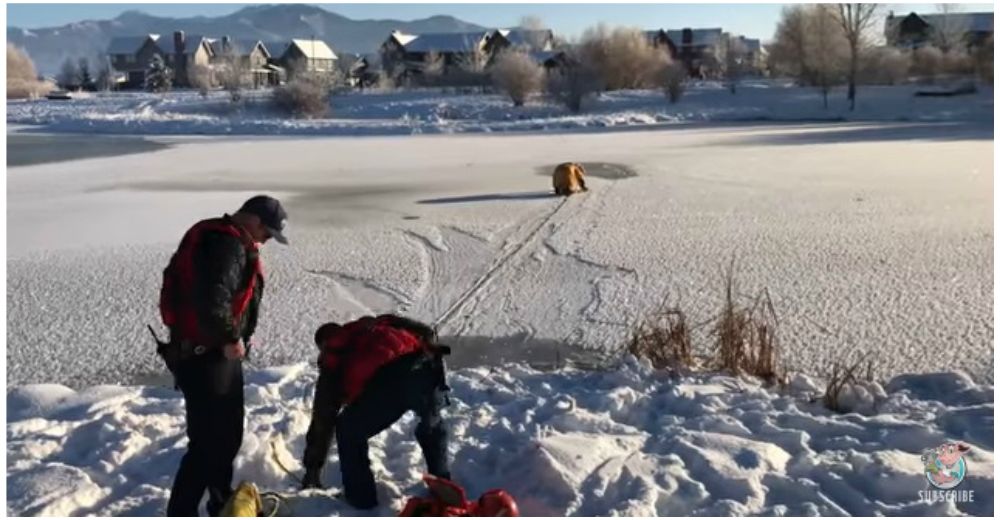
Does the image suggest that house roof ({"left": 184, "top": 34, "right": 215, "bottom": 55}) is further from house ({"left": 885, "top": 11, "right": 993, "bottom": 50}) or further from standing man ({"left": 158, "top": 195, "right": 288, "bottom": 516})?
standing man ({"left": 158, "top": 195, "right": 288, "bottom": 516})

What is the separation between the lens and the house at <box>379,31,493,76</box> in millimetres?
55031

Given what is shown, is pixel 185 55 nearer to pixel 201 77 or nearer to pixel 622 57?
pixel 201 77

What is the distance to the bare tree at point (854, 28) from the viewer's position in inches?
1441

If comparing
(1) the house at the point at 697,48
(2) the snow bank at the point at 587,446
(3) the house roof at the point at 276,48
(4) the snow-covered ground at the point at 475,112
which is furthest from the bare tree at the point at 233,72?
(2) the snow bank at the point at 587,446

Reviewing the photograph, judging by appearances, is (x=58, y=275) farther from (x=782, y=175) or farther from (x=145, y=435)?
(x=782, y=175)

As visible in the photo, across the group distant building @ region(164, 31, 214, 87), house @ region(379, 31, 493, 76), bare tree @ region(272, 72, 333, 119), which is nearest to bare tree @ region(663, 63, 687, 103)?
bare tree @ region(272, 72, 333, 119)

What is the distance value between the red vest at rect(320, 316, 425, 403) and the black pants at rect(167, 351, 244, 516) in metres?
0.33

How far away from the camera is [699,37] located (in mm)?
58969

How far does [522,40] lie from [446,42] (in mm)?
5287

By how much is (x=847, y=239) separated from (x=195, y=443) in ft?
23.9

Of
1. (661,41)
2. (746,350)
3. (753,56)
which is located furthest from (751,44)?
(746,350)

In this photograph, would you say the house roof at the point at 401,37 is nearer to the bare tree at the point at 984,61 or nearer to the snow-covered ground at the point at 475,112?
the snow-covered ground at the point at 475,112

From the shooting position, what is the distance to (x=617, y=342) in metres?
6.10

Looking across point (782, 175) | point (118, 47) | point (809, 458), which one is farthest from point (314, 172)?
point (118, 47)
